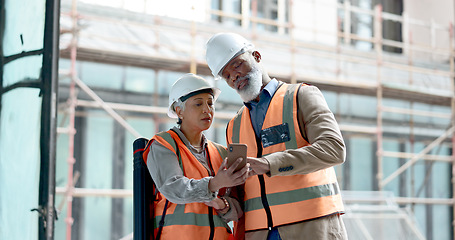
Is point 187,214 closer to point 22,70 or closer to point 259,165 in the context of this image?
point 259,165

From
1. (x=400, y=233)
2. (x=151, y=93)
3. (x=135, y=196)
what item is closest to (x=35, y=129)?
(x=135, y=196)

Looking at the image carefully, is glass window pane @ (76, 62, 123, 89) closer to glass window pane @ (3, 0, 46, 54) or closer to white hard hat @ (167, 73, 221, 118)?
white hard hat @ (167, 73, 221, 118)

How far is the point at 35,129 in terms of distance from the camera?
1.71 metres

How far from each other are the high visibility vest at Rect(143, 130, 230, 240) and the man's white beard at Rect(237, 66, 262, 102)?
0.32 meters

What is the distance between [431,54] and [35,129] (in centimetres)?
1083

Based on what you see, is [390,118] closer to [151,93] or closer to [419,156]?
[419,156]

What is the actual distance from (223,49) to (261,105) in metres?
0.27

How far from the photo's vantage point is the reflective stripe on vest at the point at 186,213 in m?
2.26

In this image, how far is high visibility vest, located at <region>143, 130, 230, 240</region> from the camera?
226 centimetres

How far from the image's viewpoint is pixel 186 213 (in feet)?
7.47

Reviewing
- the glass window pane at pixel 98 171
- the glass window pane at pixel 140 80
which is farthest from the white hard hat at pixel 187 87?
the glass window pane at pixel 140 80

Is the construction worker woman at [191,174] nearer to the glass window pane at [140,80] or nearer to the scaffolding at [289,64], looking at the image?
the scaffolding at [289,64]

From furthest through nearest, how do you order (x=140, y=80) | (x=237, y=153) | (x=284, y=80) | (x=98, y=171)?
1. (x=284, y=80)
2. (x=140, y=80)
3. (x=98, y=171)
4. (x=237, y=153)

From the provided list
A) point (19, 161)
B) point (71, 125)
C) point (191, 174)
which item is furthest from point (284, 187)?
point (71, 125)
